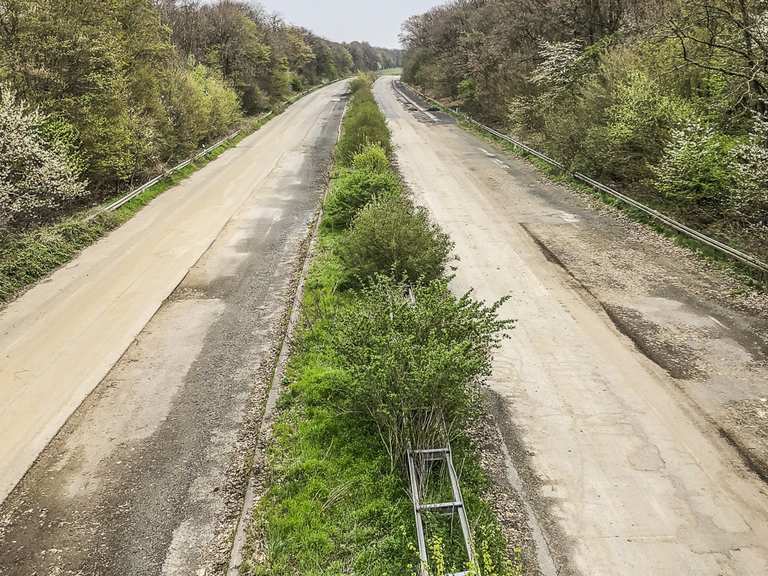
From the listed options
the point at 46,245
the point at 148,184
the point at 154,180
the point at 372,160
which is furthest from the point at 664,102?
the point at 154,180

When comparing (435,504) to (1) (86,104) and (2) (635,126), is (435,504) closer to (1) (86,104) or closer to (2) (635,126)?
(2) (635,126)

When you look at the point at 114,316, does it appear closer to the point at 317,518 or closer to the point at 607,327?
the point at 317,518

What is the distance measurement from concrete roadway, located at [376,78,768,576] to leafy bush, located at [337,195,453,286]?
163cm

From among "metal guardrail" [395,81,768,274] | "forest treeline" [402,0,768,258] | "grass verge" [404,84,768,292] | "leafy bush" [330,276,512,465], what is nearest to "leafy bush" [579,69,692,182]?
"forest treeline" [402,0,768,258]

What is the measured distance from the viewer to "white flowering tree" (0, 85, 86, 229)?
44.7 feet

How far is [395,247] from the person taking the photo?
10469 mm

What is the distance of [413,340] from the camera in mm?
6871

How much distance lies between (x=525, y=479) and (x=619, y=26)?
2539cm

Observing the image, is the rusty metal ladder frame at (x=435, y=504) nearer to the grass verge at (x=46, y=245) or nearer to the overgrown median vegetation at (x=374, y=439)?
the overgrown median vegetation at (x=374, y=439)

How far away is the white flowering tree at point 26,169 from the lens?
44.7 ft

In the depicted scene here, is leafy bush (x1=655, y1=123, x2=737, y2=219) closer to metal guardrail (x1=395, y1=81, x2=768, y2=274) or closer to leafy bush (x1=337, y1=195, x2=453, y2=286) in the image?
metal guardrail (x1=395, y1=81, x2=768, y2=274)

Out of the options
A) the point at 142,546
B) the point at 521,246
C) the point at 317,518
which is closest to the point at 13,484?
the point at 142,546

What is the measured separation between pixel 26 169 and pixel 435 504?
1441 centimetres

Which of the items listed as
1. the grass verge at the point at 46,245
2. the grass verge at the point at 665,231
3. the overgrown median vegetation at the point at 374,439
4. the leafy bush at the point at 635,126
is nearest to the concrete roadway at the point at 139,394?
the grass verge at the point at 46,245
